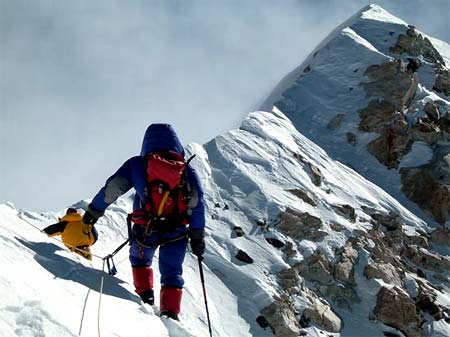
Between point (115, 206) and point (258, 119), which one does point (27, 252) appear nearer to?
point (115, 206)

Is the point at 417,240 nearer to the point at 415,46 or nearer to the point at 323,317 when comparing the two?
the point at 323,317

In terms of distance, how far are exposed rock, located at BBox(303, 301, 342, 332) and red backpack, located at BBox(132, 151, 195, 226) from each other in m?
6.75

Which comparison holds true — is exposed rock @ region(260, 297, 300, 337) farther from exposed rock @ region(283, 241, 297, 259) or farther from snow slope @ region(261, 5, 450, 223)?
snow slope @ region(261, 5, 450, 223)

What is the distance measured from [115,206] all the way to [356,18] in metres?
20.1

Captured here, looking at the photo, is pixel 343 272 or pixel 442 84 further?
pixel 442 84

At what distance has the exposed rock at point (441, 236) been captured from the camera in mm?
17484

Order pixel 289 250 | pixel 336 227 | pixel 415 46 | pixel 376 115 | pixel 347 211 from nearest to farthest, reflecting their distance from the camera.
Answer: pixel 289 250, pixel 336 227, pixel 347 211, pixel 376 115, pixel 415 46

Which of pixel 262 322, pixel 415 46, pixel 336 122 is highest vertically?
pixel 415 46

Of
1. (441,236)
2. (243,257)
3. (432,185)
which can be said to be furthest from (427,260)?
(243,257)

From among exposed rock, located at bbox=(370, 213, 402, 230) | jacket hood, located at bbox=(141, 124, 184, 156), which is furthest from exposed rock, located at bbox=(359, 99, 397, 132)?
jacket hood, located at bbox=(141, 124, 184, 156)

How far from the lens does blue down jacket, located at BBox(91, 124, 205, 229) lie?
6.66 meters

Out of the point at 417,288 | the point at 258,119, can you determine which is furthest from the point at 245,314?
the point at 258,119

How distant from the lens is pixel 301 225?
14.8 m

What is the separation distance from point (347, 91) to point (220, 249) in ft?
40.4
